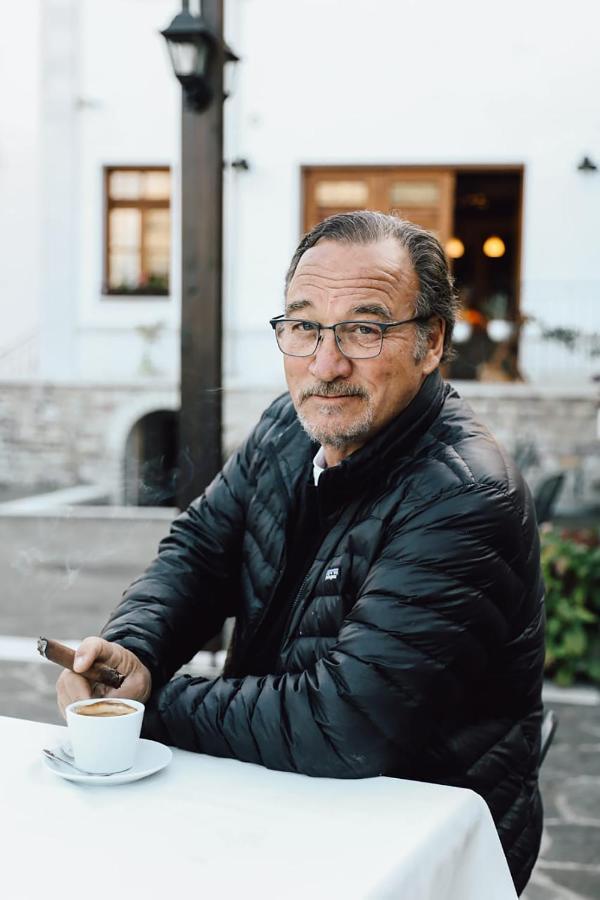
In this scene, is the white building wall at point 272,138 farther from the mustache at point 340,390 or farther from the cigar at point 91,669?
the cigar at point 91,669

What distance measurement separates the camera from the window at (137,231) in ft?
33.6

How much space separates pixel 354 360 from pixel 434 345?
180 millimetres

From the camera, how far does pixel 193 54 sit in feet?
12.3

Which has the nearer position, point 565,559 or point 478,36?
point 565,559

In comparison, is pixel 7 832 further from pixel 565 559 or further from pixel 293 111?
pixel 293 111

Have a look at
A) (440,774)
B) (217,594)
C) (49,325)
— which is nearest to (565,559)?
(217,594)

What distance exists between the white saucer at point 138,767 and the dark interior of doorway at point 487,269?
26.2 ft

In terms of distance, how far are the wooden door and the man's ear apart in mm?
8988

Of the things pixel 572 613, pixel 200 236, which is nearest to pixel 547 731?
pixel 572 613

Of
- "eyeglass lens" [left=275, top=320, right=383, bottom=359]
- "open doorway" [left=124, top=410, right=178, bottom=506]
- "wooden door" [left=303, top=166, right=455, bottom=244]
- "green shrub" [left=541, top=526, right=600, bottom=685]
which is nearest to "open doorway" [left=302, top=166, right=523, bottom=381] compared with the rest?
"wooden door" [left=303, top=166, right=455, bottom=244]

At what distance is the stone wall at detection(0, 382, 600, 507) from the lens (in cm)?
910

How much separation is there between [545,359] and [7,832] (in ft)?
29.6

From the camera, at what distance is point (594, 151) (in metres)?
9.60

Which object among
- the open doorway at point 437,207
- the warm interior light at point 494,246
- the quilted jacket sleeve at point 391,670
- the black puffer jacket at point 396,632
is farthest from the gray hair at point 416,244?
the warm interior light at point 494,246
